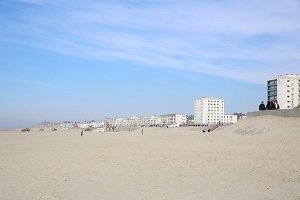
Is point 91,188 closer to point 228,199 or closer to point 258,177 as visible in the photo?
point 228,199

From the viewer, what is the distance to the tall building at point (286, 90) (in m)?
105

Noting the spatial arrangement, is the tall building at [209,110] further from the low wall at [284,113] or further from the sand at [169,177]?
the sand at [169,177]

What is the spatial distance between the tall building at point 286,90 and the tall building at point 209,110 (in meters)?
62.3

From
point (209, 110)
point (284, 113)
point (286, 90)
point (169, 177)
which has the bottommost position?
point (169, 177)

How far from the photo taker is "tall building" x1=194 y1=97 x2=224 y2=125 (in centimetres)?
17125

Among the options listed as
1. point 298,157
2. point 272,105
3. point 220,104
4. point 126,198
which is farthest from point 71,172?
point 220,104

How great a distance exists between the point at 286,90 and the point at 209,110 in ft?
224

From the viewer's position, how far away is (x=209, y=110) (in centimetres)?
17175

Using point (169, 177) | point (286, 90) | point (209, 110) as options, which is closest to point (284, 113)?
point (169, 177)

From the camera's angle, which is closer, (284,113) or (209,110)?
(284,113)

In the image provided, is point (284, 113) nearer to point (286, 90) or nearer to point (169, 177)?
point (169, 177)

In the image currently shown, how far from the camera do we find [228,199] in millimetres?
7715

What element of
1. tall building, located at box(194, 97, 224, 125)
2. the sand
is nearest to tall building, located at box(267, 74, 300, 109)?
tall building, located at box(194, 97, 224, 125)

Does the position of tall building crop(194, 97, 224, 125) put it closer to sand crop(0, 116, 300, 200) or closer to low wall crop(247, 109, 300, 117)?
low wall crop(247, 109, 300, 117)
